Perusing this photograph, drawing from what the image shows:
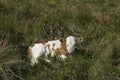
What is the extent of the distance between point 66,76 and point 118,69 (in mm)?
878

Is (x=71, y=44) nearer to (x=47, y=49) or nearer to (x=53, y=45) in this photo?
(x=53, y=45)

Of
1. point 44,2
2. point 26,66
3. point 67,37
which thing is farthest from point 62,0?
point 26,66

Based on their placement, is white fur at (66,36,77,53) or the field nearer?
the field

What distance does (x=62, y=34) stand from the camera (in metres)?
6.82

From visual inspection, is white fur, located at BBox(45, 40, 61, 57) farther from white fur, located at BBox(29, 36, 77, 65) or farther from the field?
the field

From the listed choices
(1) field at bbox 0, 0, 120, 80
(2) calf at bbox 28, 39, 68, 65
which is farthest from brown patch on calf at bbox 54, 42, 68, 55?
(1) field at bbox 0, 0, 120, 80

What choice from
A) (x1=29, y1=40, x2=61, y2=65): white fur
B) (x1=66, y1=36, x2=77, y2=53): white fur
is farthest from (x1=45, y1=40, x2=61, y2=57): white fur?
(x1=66, y1=36, x2=77, y2=53): white fur

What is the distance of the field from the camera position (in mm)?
5742

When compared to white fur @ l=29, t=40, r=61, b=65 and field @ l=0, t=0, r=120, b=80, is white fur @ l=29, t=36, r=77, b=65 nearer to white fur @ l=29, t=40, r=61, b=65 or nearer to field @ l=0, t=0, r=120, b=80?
white fur @ l=29, t=40, r=61, b=65

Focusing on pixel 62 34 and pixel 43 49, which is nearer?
pixel 43 49

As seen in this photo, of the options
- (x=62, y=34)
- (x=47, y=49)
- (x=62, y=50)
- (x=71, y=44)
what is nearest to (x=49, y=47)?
(x=47, y=49)

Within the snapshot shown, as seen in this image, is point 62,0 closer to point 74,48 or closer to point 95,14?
point 95,14

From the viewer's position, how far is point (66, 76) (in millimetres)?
5691

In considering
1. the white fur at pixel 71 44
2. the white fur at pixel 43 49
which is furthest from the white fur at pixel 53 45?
the white fur at pixel 71 44
